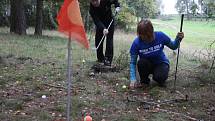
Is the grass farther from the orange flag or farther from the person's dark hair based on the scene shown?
the orange flag

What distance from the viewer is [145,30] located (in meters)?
5.56

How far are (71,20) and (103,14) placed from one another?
13.9ft

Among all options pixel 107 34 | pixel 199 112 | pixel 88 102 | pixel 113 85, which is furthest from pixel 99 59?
pixel 199 112

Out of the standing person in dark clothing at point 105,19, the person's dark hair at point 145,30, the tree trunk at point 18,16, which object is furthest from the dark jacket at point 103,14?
the tree trunk at point 18,16

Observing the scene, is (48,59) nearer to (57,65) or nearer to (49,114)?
(57,65)

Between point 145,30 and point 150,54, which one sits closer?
point 145,30

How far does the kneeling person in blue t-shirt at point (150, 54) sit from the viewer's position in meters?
5.70

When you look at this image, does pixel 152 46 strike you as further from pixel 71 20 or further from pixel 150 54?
pixel 71 20

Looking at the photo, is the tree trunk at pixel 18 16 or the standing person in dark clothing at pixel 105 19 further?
the tree trunk at pixel 18 16

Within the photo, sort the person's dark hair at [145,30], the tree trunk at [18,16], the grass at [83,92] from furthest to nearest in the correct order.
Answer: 1. the tree trunk at [18,16]
2. the person's dark hair at [145,30]
3. the grass at [83,92]

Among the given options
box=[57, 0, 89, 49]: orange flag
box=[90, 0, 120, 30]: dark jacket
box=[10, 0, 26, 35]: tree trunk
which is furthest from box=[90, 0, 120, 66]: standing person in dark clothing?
box=[10, 0, 26, 35]: tree trunk

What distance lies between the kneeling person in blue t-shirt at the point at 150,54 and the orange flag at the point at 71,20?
2.28 m

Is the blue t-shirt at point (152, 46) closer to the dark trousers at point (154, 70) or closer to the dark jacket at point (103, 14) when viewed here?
the dark trousers at point (154, 70)

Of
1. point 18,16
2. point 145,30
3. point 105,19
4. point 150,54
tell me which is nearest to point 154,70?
point 150,54
